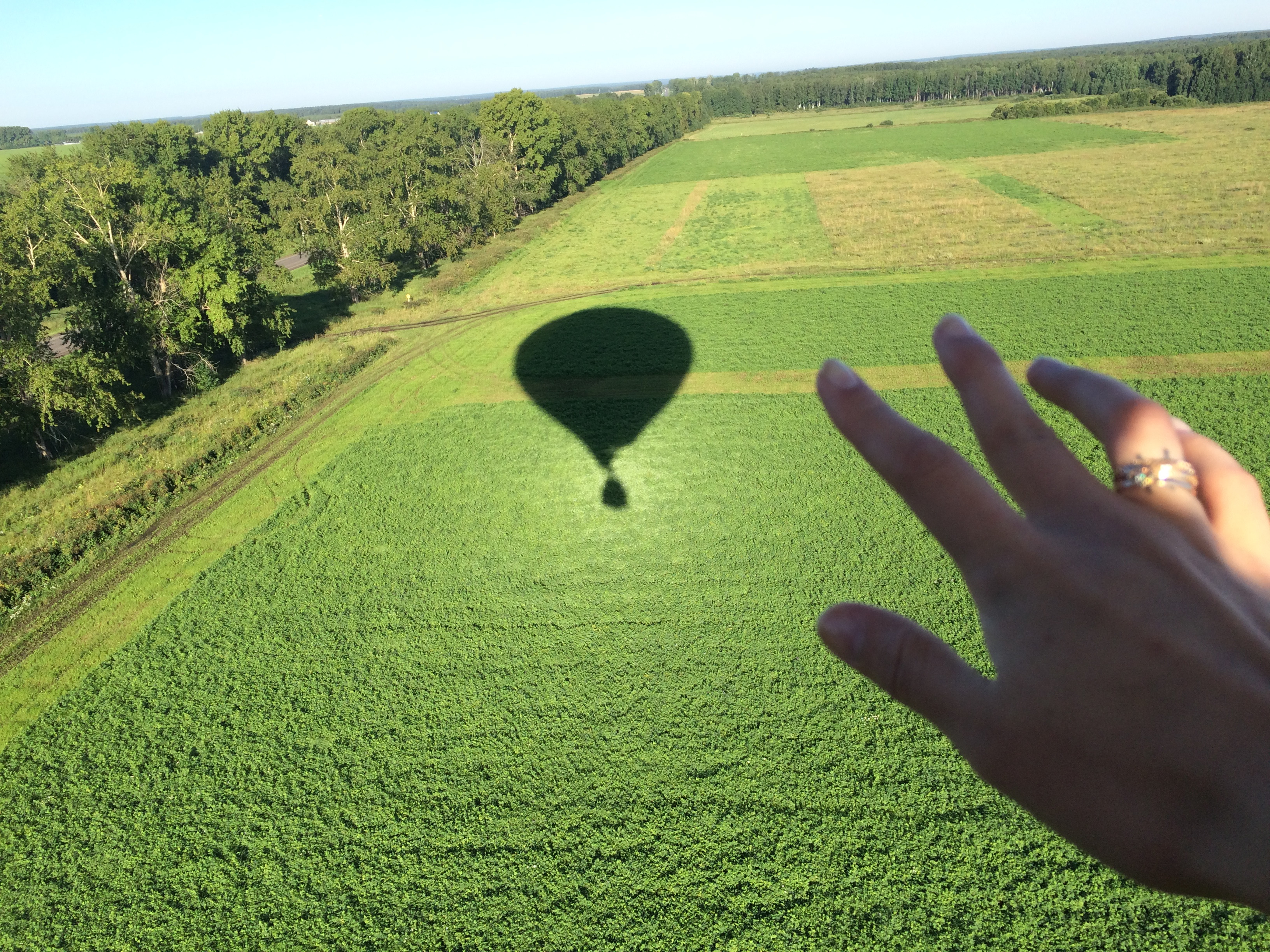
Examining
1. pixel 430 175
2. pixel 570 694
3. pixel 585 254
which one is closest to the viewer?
pixel 570 694

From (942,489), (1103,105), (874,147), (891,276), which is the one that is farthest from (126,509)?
(1103,105)

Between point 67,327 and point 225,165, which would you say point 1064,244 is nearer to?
point 67,327

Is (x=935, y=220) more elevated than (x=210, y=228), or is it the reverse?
(x=210, y=228)

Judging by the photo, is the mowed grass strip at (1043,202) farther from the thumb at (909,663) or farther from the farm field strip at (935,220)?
the thumb at (909,663)

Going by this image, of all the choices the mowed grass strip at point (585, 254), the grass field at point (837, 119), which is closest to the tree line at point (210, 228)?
the mowed grass strip at point (585, 254)

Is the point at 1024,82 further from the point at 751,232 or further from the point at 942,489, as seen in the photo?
the point at 942,489

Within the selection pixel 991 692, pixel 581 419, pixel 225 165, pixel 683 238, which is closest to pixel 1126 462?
pixel 991 692
